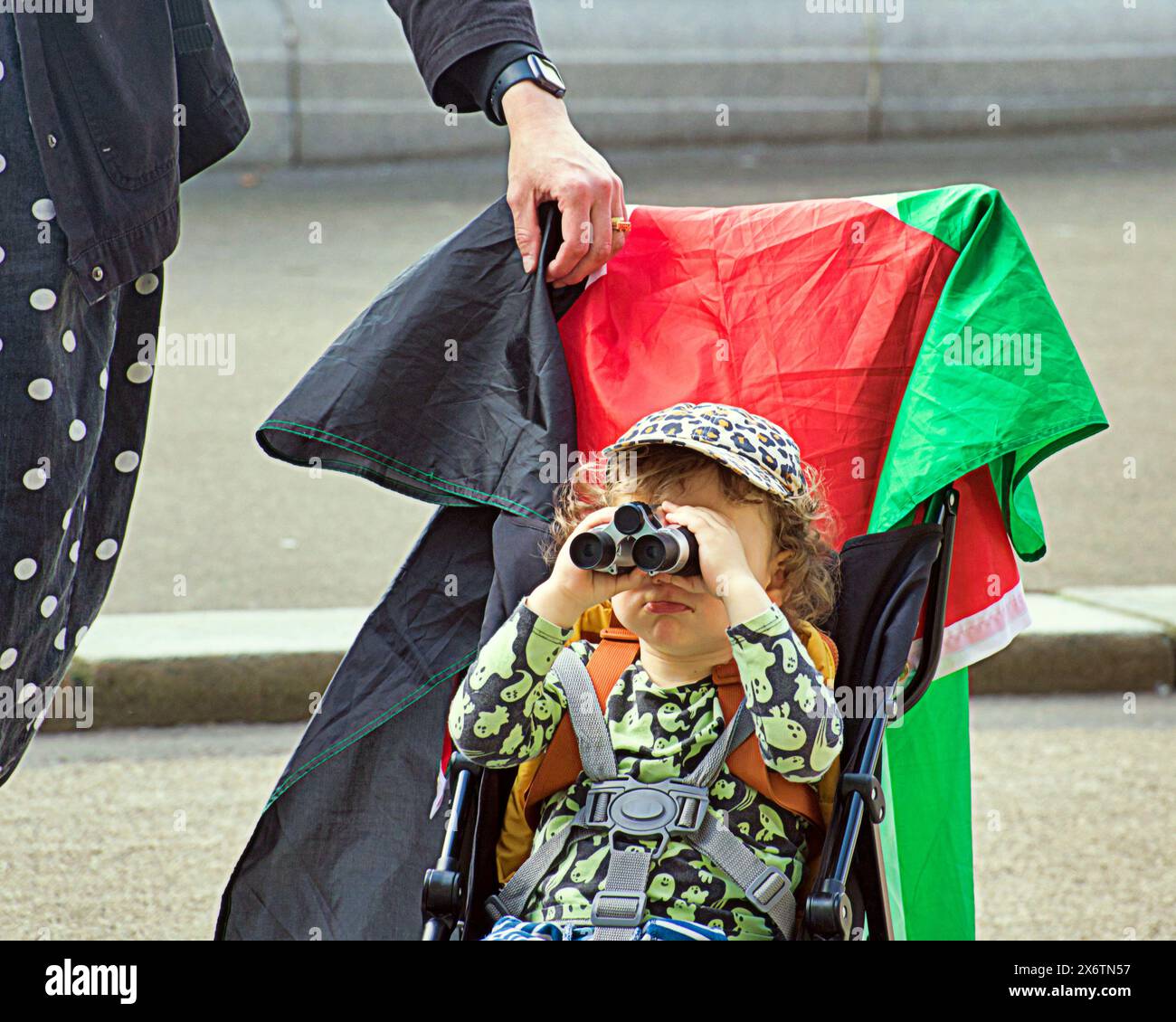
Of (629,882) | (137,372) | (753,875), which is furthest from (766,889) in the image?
(137,372)

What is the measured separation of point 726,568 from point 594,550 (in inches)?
8.5

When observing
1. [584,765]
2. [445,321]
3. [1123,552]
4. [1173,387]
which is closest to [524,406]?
[445,321]

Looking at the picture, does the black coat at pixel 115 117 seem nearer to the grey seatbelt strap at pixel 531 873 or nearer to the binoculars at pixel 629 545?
the binoculars at pixel 629 545

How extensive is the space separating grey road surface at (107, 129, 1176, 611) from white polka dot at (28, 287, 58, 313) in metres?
3.06

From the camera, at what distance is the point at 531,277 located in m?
2.94

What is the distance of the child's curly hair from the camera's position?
97.8 inches

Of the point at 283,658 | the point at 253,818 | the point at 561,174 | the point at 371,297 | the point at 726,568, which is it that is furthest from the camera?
the point at 371,297

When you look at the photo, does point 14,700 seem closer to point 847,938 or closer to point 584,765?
point 584,765

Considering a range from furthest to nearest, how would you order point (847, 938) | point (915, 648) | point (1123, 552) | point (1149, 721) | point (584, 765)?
point (1123, 552) → point (1149, 721) → point (915, 648) → point (584, 765) → point (847, 938)

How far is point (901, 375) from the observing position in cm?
284

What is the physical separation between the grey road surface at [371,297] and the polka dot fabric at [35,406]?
289 cm

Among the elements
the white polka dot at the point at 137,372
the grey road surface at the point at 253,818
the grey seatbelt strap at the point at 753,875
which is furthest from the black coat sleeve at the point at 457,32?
the grey road surface at the point at 253,818

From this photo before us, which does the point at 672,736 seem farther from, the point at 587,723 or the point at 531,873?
the point at 531,873

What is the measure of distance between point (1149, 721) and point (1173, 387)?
9.87 feet
